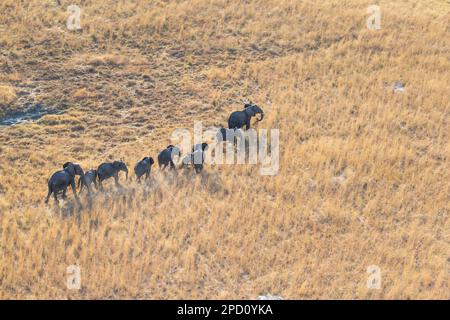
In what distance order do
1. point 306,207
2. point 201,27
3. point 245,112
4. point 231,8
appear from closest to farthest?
point 306,207
point 245,112
point 201,27
point 231,8

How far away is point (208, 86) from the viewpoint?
83.8ft

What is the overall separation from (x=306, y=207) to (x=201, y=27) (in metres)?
17.6

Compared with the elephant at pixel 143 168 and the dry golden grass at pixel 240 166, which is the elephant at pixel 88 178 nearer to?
the dry golden grass at pixel 240 166

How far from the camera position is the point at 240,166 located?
18922 millimetres

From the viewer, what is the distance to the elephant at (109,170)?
17000 millimetres

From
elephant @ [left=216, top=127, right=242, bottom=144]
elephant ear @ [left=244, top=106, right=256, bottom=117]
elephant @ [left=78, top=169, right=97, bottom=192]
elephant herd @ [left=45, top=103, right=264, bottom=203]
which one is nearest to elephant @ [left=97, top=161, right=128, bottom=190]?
elephant herd @ [left=45, top=103, right=264, bottom=203]

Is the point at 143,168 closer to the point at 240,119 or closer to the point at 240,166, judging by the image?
the point at 240,166

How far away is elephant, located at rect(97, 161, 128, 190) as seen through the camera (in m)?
17.0

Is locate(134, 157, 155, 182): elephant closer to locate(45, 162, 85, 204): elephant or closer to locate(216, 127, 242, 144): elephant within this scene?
locate(45, 162, 85, 204): elephant

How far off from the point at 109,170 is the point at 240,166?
478 centimetres

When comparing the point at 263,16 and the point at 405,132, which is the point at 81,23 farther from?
the point at 405,132

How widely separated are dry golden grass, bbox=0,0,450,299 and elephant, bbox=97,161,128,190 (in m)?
0.63

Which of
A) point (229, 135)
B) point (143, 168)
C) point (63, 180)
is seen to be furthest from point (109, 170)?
point (229, 135)

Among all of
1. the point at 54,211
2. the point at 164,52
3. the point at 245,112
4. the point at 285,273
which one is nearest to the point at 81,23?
the point at 164,52
